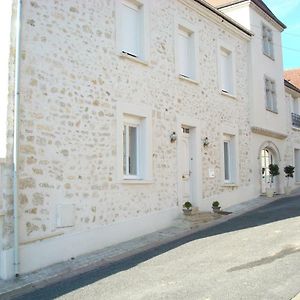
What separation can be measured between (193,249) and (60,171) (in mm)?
2968

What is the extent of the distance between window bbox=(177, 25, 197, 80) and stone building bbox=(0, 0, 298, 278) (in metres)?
0.03

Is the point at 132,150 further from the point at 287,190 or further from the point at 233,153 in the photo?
the point at 287,190

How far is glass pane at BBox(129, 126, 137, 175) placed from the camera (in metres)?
10.6

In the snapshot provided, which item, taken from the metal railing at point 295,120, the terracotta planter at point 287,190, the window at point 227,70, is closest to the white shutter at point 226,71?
the window at point 227,70

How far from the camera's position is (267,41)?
62.3 ft

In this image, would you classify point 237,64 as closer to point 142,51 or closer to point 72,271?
point 142,51

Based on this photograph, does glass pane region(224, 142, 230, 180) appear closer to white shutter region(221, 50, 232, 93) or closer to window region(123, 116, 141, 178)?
white shutter region(221, 50, 232, 93)

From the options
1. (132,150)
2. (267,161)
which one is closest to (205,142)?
(132,150)

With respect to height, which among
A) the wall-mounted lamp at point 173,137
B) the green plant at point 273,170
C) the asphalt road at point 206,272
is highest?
the wall-mounted lamp at point 173,137

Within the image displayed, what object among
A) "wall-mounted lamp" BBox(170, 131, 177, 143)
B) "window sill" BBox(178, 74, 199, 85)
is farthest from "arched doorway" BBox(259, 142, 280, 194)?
"wall-mounted lamp" BBox(170, 131, 177, 143)

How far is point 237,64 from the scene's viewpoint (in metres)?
16.0

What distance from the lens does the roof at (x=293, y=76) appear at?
30.6 meters

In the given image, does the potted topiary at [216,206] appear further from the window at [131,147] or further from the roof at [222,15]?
the roof at [222,15]

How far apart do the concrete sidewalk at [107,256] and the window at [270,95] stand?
23.3 feet
